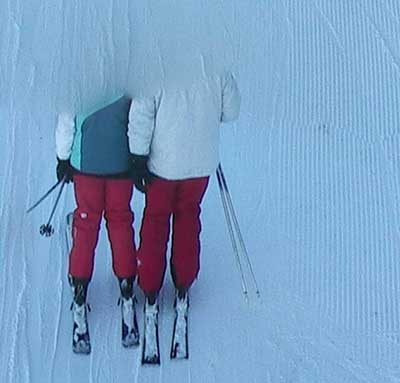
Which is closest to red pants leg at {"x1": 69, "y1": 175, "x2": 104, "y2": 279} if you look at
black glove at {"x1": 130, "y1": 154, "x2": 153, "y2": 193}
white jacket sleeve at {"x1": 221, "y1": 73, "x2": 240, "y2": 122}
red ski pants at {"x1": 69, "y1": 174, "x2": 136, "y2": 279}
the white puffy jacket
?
red ski pants at {"x1": 69, "y1": 174, "x2": 136, "y2": 279}

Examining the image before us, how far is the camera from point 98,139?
3408mm

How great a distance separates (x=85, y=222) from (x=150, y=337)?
47 centimetres

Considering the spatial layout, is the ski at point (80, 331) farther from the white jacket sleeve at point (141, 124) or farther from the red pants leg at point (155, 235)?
the white jacket sleeve at point (141, 124)

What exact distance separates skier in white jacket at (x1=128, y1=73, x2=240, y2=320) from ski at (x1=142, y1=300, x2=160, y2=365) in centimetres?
2

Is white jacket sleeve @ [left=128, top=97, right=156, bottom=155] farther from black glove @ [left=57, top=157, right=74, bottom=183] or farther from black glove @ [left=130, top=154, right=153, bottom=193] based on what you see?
black glove @ [left=57, top=157, right=74, bottom=183]

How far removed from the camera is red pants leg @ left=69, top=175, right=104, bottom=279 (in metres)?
3.54

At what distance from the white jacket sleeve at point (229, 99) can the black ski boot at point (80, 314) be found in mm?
792

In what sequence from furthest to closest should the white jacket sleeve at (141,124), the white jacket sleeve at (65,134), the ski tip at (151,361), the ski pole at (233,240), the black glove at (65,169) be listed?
the ski pole at (233,240), the ski tip at (151,361), the black glove at (65,169), the white jacket sleeve at (65,134), the white jacket sleeve at (141,124)

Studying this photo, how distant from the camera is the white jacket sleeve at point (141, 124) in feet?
10.9

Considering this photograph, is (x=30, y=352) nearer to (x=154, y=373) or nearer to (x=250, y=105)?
(x=154, y=373)

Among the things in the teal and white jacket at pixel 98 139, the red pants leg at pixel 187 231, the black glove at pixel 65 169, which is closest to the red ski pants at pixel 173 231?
the red pants leg at pixel 187 231

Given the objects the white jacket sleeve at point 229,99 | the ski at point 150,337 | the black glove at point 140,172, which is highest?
the white jacket sleeve at point 229,99

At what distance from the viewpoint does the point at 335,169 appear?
4590mm

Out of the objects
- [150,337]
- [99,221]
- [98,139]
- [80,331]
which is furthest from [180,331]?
[98,139]
